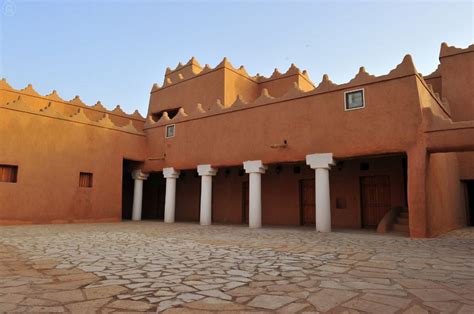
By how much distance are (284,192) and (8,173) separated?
475 inches

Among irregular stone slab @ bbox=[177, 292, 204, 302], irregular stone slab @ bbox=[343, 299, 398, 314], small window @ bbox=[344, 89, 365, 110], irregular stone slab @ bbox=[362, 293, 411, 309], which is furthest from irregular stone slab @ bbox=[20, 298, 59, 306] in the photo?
small window @ bbox=[344, 89, 365, 110]

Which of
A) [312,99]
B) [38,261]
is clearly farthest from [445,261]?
[312,99]

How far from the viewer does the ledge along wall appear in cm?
1380

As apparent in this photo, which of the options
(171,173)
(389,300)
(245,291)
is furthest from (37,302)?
(171,173)

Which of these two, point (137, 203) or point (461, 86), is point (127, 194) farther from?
point (461, 86)

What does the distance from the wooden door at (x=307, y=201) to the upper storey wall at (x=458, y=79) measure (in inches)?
294

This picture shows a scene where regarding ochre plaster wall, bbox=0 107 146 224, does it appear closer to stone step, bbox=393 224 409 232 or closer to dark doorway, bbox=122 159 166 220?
dark doorway, bbox=122 159 166 220

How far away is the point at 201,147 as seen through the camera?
1571 cm

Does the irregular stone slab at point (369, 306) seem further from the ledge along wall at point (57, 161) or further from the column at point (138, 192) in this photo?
the column at point (138, 192)

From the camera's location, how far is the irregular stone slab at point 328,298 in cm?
313

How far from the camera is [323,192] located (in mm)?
11766

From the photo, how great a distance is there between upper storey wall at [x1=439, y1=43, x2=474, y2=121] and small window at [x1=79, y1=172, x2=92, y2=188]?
17645 mm

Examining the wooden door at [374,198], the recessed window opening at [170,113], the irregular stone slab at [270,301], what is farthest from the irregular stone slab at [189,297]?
the recessed window opening at [170,113]

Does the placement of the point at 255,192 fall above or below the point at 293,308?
above
